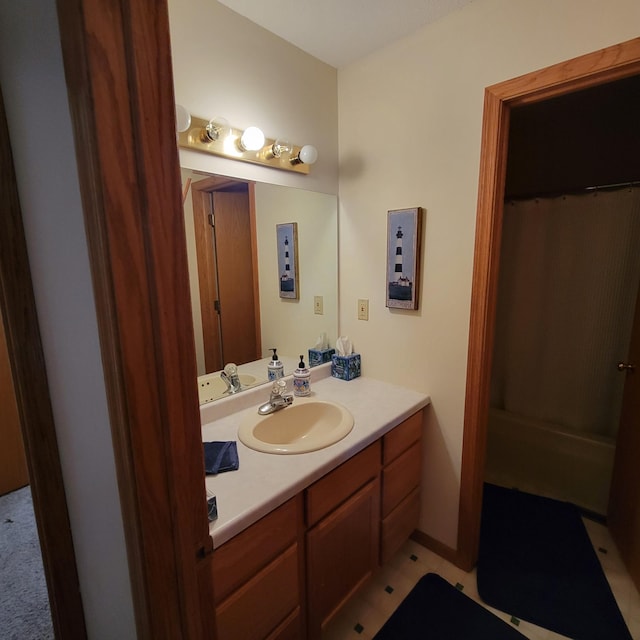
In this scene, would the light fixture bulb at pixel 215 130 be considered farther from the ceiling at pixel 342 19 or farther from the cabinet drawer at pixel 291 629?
the cabinet drawer at pixel 291 629

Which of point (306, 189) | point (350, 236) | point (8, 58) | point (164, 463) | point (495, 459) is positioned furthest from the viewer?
point (495, 459)

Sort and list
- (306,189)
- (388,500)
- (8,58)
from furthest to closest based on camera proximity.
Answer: (306,189)
(388,500)
(8,58)

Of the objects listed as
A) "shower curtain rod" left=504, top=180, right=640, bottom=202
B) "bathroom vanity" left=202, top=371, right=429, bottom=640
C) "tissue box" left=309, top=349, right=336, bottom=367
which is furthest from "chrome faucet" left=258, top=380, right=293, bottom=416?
"shower curtain rod" left=504, top=180, right=640, bottom=202

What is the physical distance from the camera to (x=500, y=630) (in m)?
1.36

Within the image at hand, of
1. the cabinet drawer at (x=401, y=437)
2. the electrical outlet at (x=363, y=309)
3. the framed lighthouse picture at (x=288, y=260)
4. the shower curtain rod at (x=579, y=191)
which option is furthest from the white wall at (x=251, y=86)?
the shower curtain rod at (x=579, y=191)

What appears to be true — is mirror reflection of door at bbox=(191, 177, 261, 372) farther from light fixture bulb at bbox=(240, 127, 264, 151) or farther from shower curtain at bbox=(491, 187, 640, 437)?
shower curtain at bbox=(491, 187, 640, 437)

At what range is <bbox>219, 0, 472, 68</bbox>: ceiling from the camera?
128 centimetres

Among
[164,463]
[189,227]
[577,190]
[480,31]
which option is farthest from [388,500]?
[577,190]

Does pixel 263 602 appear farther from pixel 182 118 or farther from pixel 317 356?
pixel 182 118

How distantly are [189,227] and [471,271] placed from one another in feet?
3.76

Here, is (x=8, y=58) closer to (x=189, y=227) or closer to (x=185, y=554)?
(x=189, y=227)

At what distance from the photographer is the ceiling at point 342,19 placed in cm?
128

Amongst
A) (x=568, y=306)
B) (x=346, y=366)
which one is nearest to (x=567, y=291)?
(x=568, y=306)

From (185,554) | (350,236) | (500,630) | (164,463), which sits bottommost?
(500,630)
